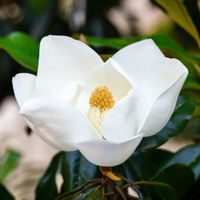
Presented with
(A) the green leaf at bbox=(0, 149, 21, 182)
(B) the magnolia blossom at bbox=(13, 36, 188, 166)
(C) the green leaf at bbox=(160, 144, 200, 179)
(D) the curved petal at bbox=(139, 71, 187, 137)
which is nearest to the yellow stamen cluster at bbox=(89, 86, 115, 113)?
(B) the magnolia blossom at bbox=(13, 36, 188, 166)

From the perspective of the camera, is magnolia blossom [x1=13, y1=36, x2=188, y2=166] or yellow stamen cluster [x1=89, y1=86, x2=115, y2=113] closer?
magnolia blossom [x1=13, y1=36, x2=188, y2=166]

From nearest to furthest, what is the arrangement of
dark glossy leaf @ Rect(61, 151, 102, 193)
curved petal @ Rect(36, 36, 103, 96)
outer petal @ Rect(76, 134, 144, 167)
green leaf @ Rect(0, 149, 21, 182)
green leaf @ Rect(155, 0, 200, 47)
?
outer petal @ Rect(76, 134, 144, 167), curved petal @ Rect(36, 36, 103, 96), dark glossy leaf @ Rect(61, 151, 102, 193), green leaf @ Rect(155, 0, 200, 47), green leaf @ Rect(0, 149, 21, 182)

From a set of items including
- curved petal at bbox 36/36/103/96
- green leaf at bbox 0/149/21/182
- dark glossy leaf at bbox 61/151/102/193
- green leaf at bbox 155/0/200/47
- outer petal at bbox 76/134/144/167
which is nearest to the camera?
outer petal at bbox 76/134/144/167

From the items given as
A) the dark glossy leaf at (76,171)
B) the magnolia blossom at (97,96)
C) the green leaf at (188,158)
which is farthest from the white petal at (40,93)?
the green leaf at (188,158)

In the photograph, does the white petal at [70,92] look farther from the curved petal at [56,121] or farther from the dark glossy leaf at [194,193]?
the dark glossy leaf at [194,193]

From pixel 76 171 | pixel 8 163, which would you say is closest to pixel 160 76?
pixel 76 171

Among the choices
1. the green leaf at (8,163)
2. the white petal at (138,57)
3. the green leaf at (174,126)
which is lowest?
the green leaf at (8,163)

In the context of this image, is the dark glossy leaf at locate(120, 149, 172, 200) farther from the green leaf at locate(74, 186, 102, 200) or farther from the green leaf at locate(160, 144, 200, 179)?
the green leaf at locate(74, 186, 102, 200)

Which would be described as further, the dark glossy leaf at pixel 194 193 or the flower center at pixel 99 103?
the dark glossy leaf at pixel 194 193
